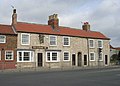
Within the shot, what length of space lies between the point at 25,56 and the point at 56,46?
253 inches

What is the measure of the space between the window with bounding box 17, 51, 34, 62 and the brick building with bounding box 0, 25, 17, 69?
972mm

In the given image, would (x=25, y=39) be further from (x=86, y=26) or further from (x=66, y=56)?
(x=86, y=26)

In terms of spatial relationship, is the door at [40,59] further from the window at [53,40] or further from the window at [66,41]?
the window at [66,41]

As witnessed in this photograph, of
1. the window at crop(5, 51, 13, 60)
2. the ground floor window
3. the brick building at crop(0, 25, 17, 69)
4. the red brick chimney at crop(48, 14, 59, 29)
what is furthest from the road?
the red brick chimney at crop(48, 14, 59, 29)

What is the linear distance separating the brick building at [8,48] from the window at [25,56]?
97 centimetres

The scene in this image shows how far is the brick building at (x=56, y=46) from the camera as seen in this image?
38625 millimetres

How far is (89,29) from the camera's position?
171 feet

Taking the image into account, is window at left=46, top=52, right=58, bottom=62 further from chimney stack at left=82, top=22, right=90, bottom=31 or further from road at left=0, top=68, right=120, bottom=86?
road at left=0, top=68, right=120, bottom=86

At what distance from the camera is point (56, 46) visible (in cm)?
4197

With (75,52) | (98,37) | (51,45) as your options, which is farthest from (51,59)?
(98,37)

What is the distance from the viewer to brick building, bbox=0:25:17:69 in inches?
1412

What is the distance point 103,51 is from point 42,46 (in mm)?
15569

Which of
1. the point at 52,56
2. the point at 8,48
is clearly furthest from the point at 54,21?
the point at 8,48

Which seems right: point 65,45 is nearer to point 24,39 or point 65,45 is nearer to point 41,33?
point 41,33
